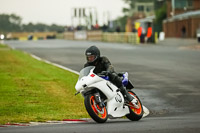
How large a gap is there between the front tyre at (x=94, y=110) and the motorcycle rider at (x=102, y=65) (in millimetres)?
Result: 631

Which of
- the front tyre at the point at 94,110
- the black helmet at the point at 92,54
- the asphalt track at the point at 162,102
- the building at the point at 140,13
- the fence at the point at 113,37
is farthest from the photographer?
the building at the point at 140,13

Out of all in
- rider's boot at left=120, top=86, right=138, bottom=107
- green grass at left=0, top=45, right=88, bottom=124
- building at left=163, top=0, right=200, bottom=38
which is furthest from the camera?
building at left=163, top=0, right=200, bottom=38

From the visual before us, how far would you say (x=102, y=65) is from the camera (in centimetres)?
1092

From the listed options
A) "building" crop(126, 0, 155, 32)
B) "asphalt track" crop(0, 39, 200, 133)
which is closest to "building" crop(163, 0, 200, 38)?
"asphalt track" crop(0, 39, 200, 133)

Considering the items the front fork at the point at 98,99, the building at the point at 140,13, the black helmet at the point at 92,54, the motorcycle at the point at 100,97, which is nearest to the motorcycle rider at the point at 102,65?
the black helmet at the point at 92,54

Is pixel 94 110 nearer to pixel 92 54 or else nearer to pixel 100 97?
pixel 100 97

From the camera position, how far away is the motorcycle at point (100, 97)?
403 inches

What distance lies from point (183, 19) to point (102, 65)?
63.2m

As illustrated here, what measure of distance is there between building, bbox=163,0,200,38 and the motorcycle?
57.5 metres

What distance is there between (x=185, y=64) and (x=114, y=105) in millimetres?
17674

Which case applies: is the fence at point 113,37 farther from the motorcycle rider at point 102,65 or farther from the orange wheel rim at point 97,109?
the orange wheel rim at point 97,109

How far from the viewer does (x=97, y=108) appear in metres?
10.3

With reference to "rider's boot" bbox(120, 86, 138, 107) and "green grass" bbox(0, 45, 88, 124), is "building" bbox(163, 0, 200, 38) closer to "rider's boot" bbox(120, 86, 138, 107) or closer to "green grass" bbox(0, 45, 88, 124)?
"green grass" bbox(0, 45, 88, 124)

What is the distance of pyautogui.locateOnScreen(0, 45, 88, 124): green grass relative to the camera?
38.9 feet
